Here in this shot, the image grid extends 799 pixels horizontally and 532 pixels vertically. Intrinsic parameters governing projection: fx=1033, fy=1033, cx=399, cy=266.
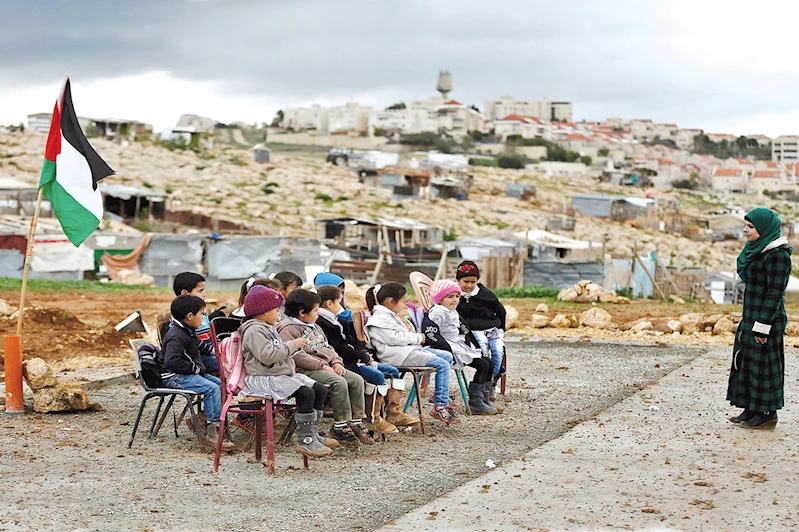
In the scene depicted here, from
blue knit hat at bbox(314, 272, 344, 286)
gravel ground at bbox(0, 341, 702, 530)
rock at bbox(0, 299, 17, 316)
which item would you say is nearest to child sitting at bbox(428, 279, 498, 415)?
gravel ground at bbox(0, 341, 702, 530)

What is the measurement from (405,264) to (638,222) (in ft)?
134

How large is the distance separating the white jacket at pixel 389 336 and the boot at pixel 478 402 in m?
1.08

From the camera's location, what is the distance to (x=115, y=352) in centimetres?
1333

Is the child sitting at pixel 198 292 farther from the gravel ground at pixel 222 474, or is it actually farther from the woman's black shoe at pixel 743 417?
the woman's black shoe at pixel 743 417

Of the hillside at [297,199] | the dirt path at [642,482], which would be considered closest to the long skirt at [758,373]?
the dirt path at [642,482]

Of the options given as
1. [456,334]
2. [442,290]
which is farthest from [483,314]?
[442,290]

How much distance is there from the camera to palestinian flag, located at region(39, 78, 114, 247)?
9.19 m

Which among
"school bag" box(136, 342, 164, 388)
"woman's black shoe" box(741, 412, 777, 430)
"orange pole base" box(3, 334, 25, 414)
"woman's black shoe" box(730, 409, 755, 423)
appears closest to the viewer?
"school bag" box(136, 342, 164, 388)

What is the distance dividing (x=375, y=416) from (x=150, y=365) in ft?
5.64

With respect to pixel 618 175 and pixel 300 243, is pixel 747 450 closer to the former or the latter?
pixel 300 243

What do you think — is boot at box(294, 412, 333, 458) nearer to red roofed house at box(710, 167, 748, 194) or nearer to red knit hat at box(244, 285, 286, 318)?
red knit hat at box(244, 285, 286, 318)

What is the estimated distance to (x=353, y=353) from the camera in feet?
25.2

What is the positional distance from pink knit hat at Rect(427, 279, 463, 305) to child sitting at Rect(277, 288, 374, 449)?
1.60 metres

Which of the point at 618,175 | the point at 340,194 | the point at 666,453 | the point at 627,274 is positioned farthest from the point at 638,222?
the point at 666,453
